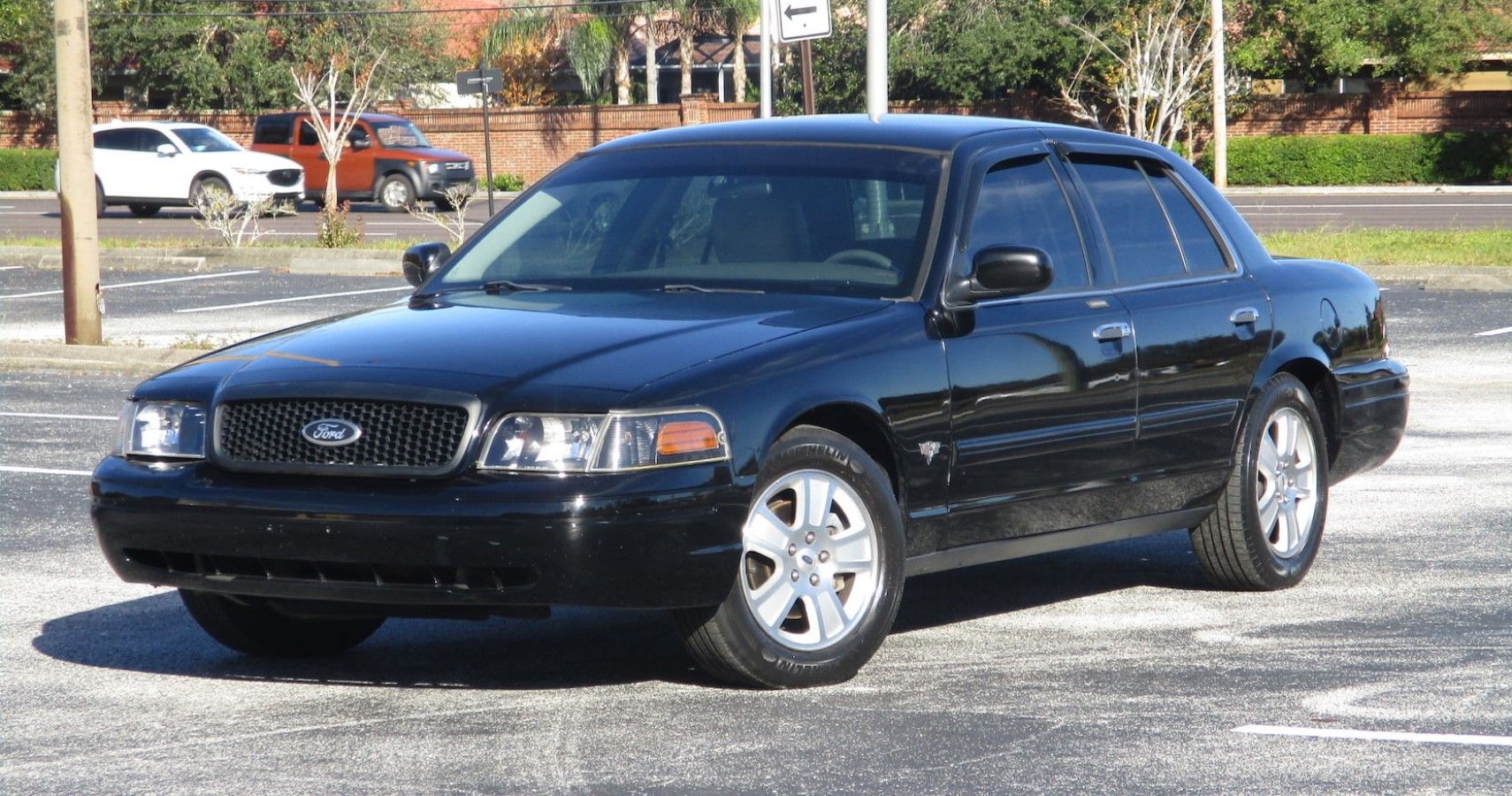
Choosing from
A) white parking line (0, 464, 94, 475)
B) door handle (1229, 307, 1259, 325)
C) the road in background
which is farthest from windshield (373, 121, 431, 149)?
door handle (1229, 307, 1259, 325)

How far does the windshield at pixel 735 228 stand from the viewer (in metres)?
6.24

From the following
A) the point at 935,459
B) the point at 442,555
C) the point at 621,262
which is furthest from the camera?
the point at 621,262

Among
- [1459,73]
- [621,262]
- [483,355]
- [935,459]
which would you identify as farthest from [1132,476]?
[1459,73]

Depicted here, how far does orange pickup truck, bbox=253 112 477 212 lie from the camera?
38562mm

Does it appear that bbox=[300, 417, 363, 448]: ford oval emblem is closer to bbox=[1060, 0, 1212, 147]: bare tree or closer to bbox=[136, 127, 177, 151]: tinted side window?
bbox=[136, 127, 177, 151]: tinted side window

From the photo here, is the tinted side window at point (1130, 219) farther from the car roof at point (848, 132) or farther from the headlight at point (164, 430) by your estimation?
the headlight at point (164, 430)

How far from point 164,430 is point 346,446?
0.67 m

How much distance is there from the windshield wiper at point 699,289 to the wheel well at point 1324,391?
2367 mm

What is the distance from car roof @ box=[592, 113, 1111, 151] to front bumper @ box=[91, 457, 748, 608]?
5.60 feet

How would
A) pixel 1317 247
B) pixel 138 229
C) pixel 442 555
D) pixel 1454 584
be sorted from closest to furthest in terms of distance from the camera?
1. pixel 442 555
2. pixel 1454 584
3. pixel 1317 247
4. pixel 138 229

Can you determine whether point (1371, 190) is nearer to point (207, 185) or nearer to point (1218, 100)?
point (1218, 100)

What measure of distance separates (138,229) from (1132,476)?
98.5ft

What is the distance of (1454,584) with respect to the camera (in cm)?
727

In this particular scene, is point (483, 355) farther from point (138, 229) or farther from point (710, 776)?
point (138, 229)
